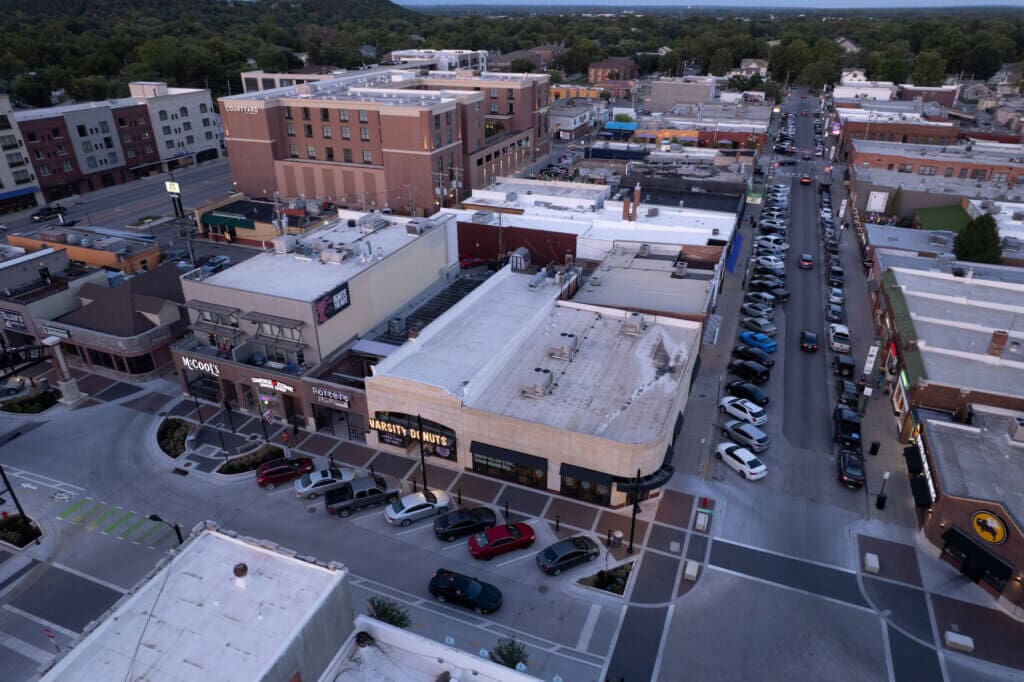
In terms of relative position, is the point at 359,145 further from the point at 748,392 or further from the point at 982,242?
the point at 982,242

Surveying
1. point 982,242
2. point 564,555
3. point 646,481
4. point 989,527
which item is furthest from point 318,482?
point 982,242

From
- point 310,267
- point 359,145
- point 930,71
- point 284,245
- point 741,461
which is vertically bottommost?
point 741,461

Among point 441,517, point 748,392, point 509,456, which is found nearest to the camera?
point 441,517

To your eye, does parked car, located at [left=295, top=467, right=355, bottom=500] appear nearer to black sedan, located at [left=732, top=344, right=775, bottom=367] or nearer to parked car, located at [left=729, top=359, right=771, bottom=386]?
parked car, located at [left=729, top=359, right=771, bottom=386]

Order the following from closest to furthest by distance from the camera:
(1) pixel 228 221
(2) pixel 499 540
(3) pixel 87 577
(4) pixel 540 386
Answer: (3) pixel 87 577 < (2) pixel 499 540 < (4) pixel 540 386 < (1) pixel 228 221

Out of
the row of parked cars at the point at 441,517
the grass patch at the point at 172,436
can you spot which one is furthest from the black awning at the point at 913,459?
the grass patch at the point at 172,436

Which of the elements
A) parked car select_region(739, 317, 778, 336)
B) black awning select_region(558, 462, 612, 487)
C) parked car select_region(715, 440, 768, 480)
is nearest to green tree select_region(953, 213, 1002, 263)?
parked car select_region(739, 317, 778, 336)
